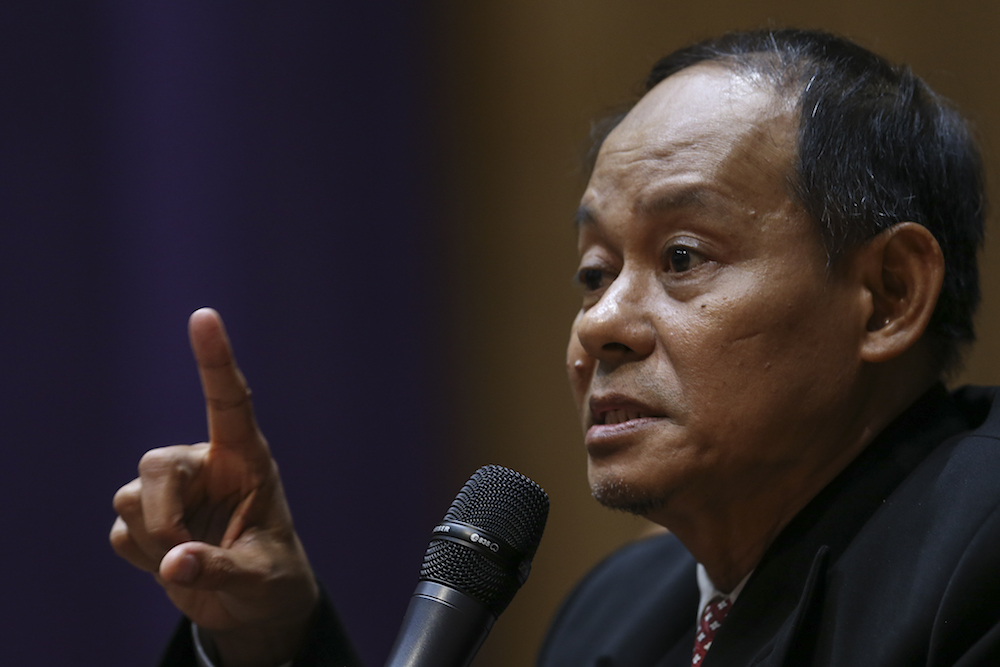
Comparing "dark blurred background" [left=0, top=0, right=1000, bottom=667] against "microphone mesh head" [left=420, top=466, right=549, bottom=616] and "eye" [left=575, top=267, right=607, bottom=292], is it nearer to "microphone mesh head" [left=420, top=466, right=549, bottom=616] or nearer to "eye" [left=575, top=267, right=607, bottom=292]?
"eye" [left=575, top=267, right=607, bottom=292]

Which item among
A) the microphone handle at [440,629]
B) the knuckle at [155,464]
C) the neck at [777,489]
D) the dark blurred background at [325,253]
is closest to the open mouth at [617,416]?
the neck at [777,489]

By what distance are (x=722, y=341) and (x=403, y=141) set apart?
6.30ft

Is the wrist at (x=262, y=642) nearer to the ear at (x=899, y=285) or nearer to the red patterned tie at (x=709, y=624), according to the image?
the red patterned tie at (x=709, y=624)

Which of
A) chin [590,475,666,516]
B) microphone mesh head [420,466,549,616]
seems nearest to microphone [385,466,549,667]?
microphone mesh head [420,466,549,616]

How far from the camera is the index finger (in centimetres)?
146

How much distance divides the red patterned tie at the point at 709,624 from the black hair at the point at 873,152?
1.64ft

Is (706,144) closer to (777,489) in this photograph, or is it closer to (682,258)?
(682,258)

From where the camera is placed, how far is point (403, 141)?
297cm

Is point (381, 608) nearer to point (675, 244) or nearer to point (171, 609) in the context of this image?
point (171, 609)

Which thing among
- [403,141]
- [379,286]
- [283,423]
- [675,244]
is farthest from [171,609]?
[675,244]

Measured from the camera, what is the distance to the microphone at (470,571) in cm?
104

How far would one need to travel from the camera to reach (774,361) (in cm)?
126

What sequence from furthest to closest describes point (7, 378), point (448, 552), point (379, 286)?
point (379, 286), point (7, 378), point (448, 552)

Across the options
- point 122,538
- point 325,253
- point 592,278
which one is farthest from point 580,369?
point 325,253
